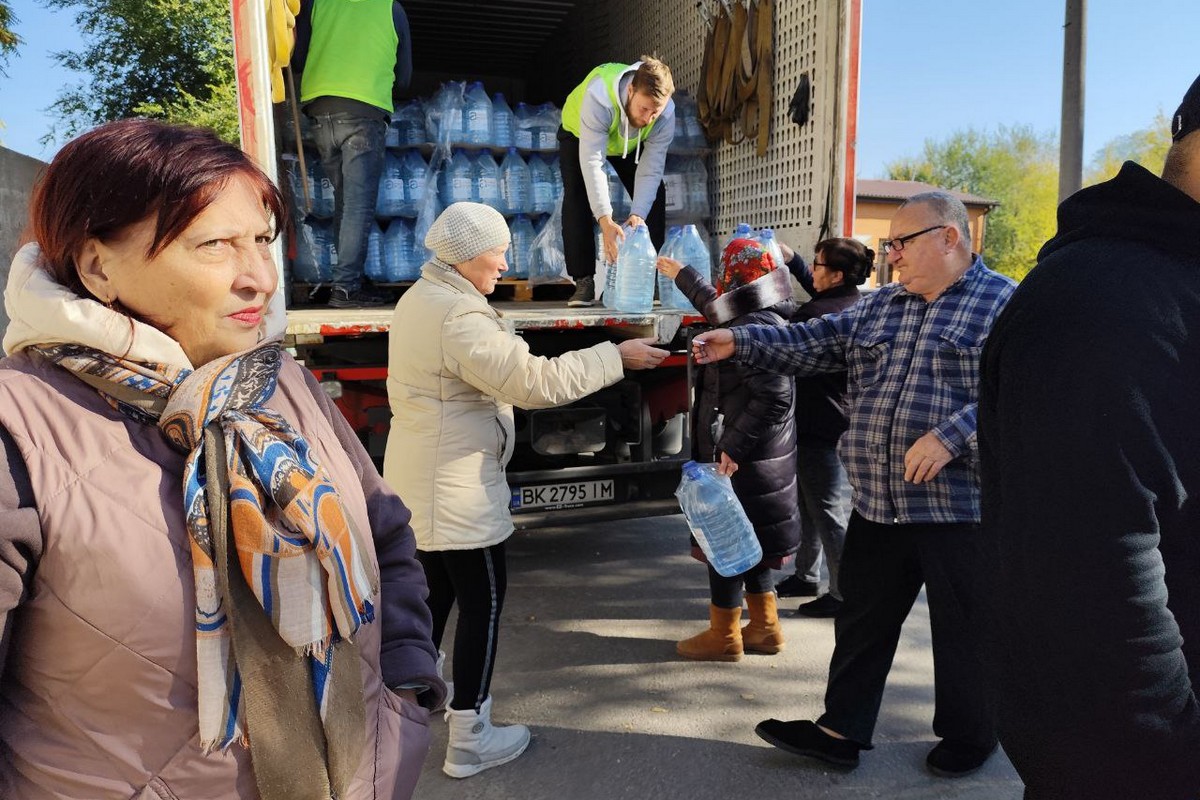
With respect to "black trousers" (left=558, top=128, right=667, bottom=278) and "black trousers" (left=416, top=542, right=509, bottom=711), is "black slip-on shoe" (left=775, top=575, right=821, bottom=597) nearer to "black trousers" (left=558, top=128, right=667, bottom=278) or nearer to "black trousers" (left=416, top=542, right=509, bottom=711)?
"black trousers" (left=416, top=542, right=509, bottom=711)

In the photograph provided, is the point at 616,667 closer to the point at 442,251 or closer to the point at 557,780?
the point at 557,780

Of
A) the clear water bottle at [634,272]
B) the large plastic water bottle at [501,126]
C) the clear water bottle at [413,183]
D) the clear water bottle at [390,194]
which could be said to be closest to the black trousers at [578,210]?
the clear water bottle at [634,272]

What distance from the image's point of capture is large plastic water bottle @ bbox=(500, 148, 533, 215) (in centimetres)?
575

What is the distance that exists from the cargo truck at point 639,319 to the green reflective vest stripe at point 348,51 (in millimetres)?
416

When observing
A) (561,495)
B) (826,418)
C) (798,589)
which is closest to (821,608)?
(798,589)

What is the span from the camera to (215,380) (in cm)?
115

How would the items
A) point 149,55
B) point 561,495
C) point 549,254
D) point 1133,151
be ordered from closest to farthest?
point 561,495 < point 549,254 < point 149,55 < point 1133,151

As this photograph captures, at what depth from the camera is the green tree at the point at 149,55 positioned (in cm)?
2402

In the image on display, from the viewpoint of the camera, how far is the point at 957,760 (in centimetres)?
273

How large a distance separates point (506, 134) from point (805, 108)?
226cm

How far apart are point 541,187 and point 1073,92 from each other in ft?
16.9

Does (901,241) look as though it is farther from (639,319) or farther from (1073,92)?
(1073,92)

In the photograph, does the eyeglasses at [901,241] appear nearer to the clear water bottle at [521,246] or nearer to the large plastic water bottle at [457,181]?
the clear water bottle at [521,246]

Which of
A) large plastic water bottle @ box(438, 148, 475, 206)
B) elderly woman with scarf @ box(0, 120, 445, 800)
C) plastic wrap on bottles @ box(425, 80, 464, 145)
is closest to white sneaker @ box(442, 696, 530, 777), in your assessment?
elderly woman with scarf @ box(0, 120, 445, 800)
